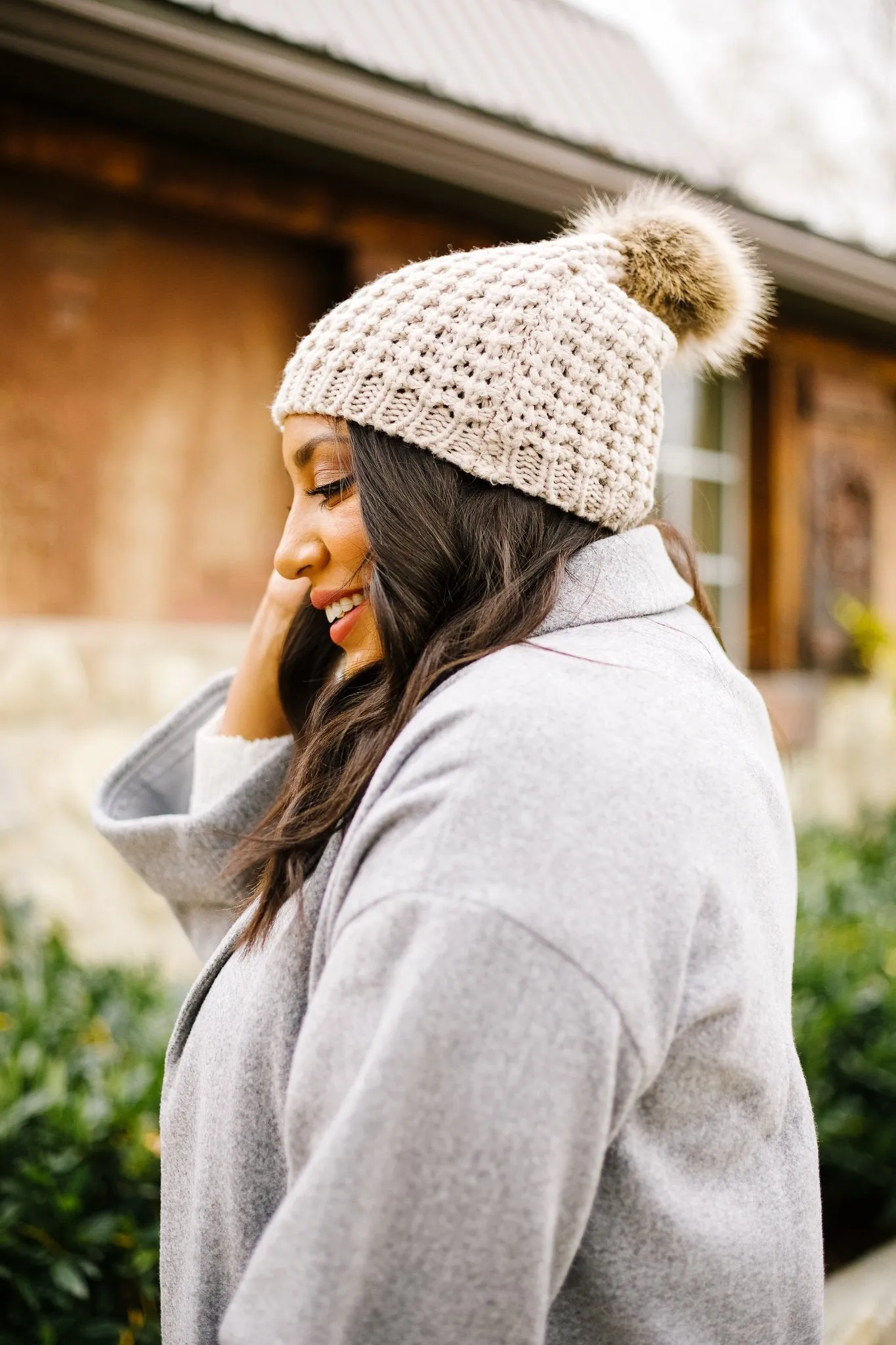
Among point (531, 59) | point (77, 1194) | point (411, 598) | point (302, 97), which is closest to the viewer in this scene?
point (411, 598)

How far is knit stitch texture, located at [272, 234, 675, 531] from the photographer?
4.01 ft

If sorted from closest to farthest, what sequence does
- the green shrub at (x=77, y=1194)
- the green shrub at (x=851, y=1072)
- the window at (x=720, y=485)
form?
the green shrub at (x=77, y=1194) < the green shrub at (x=851, y=1072) < the window at (x=720, y=485)

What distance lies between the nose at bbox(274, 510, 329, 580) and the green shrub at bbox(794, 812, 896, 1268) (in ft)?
7.52

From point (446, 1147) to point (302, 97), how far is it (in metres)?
3.23

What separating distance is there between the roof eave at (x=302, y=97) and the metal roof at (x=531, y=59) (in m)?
0.17

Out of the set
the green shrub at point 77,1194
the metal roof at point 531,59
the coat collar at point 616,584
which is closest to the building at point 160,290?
the metal roof at point 531,59

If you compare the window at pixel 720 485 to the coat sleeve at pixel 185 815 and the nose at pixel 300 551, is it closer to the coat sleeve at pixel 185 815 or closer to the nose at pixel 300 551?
the coat sleeve at pixel 185 815

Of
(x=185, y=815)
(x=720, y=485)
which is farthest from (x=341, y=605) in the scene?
(x=720, y=485)

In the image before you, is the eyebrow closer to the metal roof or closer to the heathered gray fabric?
the heathered gray fabric

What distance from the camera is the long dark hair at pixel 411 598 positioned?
1.17 metres

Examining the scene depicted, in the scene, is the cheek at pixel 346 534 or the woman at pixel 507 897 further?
the cheek at pixel 346 534

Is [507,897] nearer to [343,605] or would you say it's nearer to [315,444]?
[343,605]

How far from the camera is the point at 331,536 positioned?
1.29 metres

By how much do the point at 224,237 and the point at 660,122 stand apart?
4.72 meters
